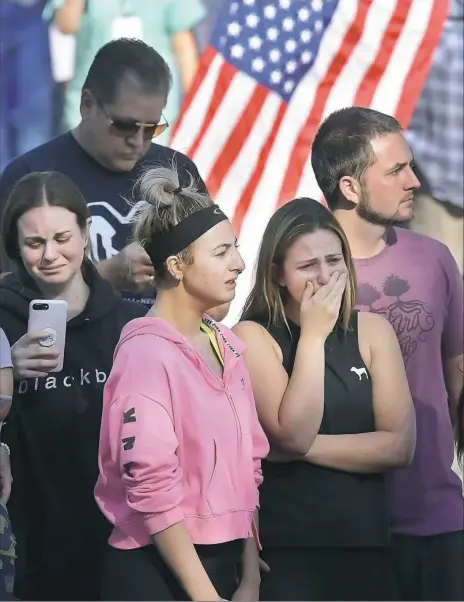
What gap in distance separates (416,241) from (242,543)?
1.24m

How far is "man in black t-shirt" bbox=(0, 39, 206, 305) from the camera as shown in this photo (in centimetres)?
391

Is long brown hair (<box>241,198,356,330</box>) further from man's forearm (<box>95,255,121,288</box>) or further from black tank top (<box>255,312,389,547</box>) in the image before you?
man's forearm (<box>95,255,121,288</box>)

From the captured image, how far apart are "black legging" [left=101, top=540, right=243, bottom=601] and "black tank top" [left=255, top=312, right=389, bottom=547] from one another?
29 cm

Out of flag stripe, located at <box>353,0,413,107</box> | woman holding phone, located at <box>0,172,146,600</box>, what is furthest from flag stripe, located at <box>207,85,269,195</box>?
woman holding phone, located at <box>0,172,146,600</box>

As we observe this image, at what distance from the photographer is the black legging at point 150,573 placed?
267 centimetres

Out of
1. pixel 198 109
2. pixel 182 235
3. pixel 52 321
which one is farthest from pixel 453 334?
pixel 198 109

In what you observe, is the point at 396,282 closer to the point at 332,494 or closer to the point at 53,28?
the point at 332,494

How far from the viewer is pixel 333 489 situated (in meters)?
3.06

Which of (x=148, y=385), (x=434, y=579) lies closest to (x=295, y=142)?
(x=434, y=579)

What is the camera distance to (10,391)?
3080 mm

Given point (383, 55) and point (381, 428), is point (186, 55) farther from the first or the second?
point (381, 428)

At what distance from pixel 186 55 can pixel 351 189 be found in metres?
1.20

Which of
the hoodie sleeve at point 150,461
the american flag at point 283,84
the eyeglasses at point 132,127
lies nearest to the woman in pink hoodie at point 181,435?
the hoodie sleeve at point 150,461

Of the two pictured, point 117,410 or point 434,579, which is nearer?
point 117,410
